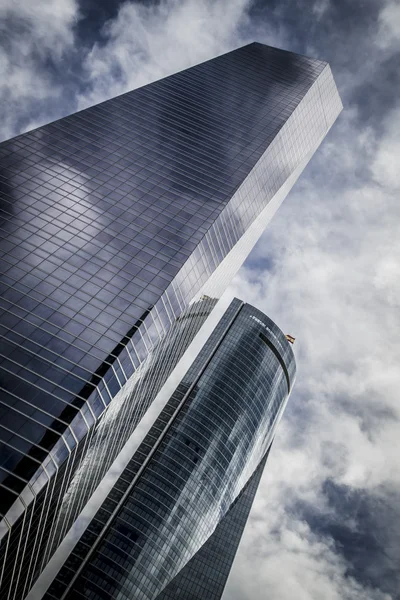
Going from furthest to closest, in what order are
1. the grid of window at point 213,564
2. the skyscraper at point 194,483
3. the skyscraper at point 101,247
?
the grid of window at point 213,564, the skyscraper at point 194,483, the skyscraper at point 101,247

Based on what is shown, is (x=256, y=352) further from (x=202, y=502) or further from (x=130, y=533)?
(x=130, y=533)

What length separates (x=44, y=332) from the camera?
144ft

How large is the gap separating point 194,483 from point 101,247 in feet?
306

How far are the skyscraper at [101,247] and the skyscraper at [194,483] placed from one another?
5542 cm

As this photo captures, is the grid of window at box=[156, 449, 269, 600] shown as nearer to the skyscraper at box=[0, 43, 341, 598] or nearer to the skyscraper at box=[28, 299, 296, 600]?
the skyscraper at box=[28, 299, 296, 600]

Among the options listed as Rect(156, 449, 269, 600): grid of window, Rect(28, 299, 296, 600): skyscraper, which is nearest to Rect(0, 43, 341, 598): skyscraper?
Rect(28, 299, 296, 600): skyscraper

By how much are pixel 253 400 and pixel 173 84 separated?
4051 inches

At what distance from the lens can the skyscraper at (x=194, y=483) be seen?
111 metres

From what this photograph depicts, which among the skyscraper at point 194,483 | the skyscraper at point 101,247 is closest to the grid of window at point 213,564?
the skyscraper at point 194,483

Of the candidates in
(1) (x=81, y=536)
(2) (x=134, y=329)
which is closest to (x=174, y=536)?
(1) (x=81, y=536)

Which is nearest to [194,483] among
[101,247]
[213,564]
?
[213,564]

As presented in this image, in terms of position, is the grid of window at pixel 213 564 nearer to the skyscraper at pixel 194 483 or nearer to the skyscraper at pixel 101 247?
the skyscraper at pixel 194 483

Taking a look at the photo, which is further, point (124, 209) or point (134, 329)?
point (124, 209)

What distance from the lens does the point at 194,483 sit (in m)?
128
